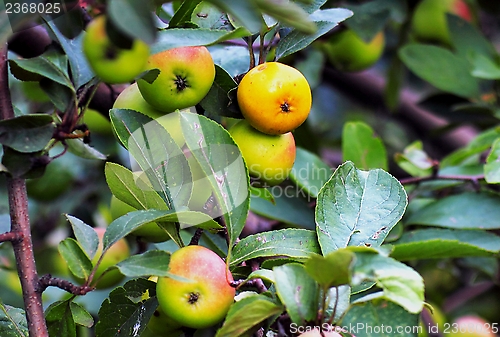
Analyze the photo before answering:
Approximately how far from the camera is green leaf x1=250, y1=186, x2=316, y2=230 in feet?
3.10

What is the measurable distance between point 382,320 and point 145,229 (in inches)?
11.3

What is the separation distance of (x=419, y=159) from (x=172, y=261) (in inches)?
27.2

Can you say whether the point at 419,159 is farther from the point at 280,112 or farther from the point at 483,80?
the point at 280,112

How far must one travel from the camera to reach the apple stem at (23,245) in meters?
0.51

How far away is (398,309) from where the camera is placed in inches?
19.7

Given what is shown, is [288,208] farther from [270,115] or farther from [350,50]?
[350,50]

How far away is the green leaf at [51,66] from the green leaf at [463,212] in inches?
25.0

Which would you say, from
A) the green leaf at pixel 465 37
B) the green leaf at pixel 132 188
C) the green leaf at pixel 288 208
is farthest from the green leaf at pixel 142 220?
the green leaf at pixel 465 37

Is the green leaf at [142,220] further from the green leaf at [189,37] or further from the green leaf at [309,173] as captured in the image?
the green leaf at [309,173]

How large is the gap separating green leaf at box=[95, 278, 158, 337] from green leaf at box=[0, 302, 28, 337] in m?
0.08

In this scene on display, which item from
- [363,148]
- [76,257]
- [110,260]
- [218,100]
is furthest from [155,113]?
[363,148]

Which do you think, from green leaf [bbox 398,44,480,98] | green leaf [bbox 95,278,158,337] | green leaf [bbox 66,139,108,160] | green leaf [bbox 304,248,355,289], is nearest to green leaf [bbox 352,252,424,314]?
green leaf [bbox 304,248,355,289]

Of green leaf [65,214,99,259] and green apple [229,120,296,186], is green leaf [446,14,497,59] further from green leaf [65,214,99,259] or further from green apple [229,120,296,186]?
green leaf [65,214,99,259]

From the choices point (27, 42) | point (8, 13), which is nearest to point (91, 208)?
point (27, 42)
